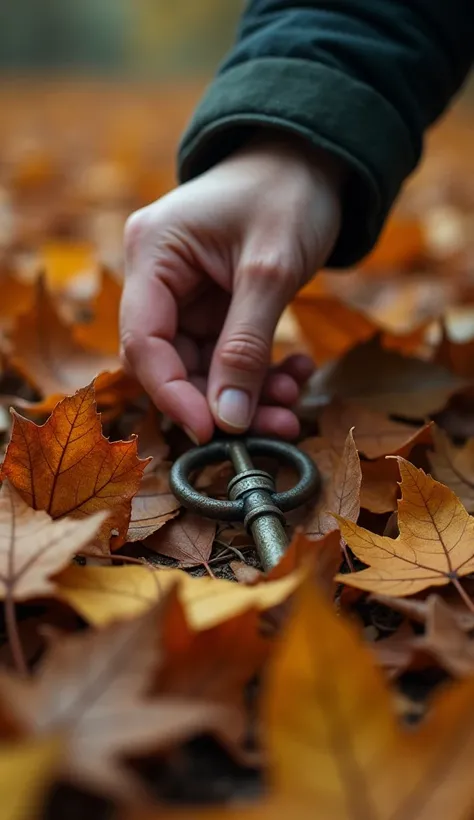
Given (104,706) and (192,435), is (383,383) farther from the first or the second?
(104,706)

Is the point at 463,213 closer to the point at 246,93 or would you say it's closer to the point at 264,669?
the point at 246,93

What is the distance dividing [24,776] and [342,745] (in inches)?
6.2

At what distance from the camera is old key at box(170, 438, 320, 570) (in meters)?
0.68

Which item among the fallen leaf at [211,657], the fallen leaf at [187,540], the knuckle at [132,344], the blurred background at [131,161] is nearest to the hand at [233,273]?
the knuckle at [132,344]

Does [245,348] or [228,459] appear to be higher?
[245,348]

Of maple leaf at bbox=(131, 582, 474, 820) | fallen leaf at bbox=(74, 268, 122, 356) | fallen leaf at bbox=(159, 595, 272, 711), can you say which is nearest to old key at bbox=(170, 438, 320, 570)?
fallen leaf at bbox=(159, 595, 272, 711)

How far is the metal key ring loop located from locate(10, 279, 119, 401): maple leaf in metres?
0.28

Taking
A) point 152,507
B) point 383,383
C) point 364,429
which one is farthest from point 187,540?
point 383,383

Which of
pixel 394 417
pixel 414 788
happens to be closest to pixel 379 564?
pixel 414 788

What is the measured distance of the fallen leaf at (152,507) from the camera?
75cm

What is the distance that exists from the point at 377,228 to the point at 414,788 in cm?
83

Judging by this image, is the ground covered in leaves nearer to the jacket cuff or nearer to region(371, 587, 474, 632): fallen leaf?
region(371, 587, 474, 632): fallen leaf

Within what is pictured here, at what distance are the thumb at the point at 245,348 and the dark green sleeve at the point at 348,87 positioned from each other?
0.69ft

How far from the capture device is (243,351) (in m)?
0.84
